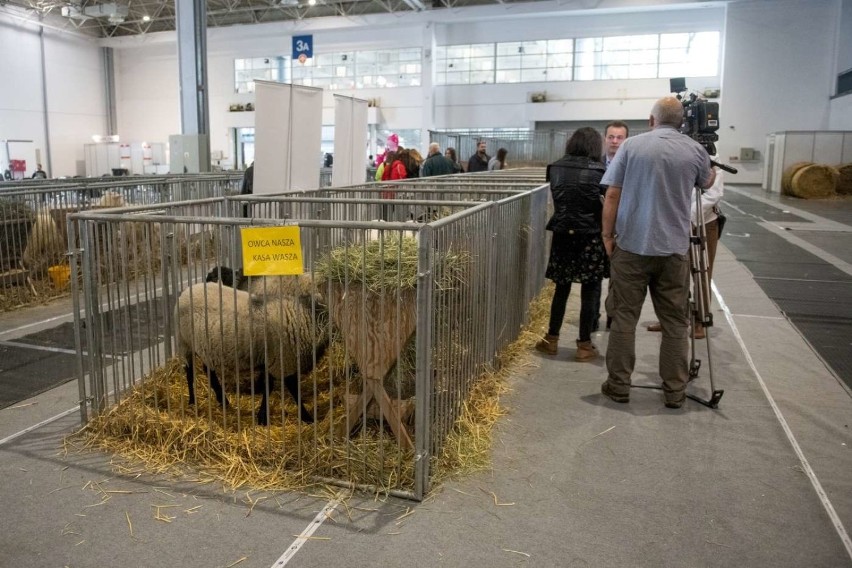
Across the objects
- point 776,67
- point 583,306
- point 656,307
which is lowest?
point 583,306

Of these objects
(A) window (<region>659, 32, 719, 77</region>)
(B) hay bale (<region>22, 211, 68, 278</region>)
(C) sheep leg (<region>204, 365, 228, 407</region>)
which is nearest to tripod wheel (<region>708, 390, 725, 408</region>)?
(C) sheep leg (<region>204, 365, 228, 407</region>)

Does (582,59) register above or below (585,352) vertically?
above

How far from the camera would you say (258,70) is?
31.9 meters

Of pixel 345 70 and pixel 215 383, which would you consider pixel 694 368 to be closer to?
pixel 215 383

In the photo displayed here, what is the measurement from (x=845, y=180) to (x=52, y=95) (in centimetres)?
3224

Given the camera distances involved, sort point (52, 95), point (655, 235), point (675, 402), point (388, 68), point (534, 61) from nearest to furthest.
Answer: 1. point (655, 235)
2. point (675, 402)
3. point (534, 61)
4. point (388, 68)
5. point (52, 95)

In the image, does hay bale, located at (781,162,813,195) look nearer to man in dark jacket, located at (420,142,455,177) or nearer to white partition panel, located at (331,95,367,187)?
man in dark jacket, located at (420,142,455,177)

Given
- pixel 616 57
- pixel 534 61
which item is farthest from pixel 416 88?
pixel 616 57

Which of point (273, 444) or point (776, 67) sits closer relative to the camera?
point (273, 444)

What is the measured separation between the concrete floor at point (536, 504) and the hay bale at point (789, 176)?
19279 millimetres

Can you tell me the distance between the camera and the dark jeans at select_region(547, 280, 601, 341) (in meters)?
5.37

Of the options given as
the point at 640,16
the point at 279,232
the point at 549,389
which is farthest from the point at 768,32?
the point at 279,232

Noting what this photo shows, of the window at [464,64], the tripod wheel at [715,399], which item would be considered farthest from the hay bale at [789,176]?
the tripod wheel at [715,399]

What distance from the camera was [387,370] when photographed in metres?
3.44
